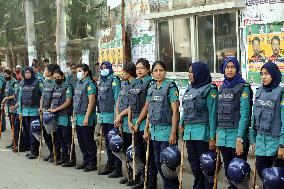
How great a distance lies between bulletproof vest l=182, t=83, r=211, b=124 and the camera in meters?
5.71

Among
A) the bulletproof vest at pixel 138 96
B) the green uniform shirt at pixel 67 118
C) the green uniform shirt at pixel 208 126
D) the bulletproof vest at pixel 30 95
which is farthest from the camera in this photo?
the bulletproof vest at pixel 30 95

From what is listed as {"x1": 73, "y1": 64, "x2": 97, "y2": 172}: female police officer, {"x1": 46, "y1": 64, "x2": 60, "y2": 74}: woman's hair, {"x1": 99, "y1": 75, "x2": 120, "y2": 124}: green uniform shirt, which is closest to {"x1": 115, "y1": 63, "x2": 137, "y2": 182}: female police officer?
{"x1": 99, "y1": 75, "x2": 120, "y2": 124}: green uniform shirt

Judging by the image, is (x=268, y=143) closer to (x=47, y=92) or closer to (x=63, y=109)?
(x=63, y=109)

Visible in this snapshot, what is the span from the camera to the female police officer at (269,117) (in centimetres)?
498

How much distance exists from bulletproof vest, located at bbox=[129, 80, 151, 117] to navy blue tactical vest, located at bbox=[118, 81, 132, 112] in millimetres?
148

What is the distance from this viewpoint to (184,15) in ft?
33.2

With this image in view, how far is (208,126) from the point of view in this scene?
18.9ft

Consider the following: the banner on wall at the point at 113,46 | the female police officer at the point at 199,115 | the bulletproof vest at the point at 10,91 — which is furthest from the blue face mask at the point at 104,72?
the banner on wall at the point at 113,46

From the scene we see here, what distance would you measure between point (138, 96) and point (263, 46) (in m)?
2.58

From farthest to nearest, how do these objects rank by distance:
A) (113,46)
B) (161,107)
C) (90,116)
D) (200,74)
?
(113,46) < (90,116) < (161,107) < (200,74)

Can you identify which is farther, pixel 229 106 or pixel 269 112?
pixel 229 106

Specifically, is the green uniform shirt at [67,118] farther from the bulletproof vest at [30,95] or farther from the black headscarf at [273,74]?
the black headscarf at [273,74]

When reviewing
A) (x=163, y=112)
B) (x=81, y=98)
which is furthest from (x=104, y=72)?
(x=163, y=112)

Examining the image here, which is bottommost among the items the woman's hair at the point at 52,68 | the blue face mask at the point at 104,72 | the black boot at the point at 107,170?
the black boot at the point at 107,170
